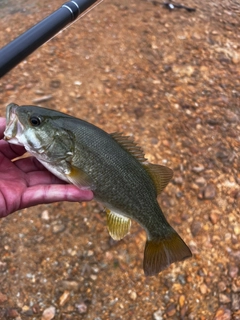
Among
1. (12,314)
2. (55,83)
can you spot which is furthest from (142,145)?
(12,314)

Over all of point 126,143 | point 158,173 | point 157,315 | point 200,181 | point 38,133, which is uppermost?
point 38,133

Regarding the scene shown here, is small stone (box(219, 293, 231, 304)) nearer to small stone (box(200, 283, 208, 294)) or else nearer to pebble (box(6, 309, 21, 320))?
small stone (box(200, 283, 208, 294))

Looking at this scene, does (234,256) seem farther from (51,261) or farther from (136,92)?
(136,92)

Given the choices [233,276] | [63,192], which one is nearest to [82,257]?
[63,192]

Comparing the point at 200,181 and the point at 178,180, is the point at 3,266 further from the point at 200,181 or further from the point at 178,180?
the point at 200,181

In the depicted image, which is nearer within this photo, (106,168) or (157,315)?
(106,168)

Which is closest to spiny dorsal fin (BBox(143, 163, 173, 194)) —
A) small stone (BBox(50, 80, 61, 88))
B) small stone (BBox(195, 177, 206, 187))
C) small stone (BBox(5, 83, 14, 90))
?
small stone (BBox(195, 177, 206, 187))

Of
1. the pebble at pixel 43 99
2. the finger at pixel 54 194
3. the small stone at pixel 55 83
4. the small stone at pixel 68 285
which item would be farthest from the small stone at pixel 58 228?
the small stone at pixel 55 83
